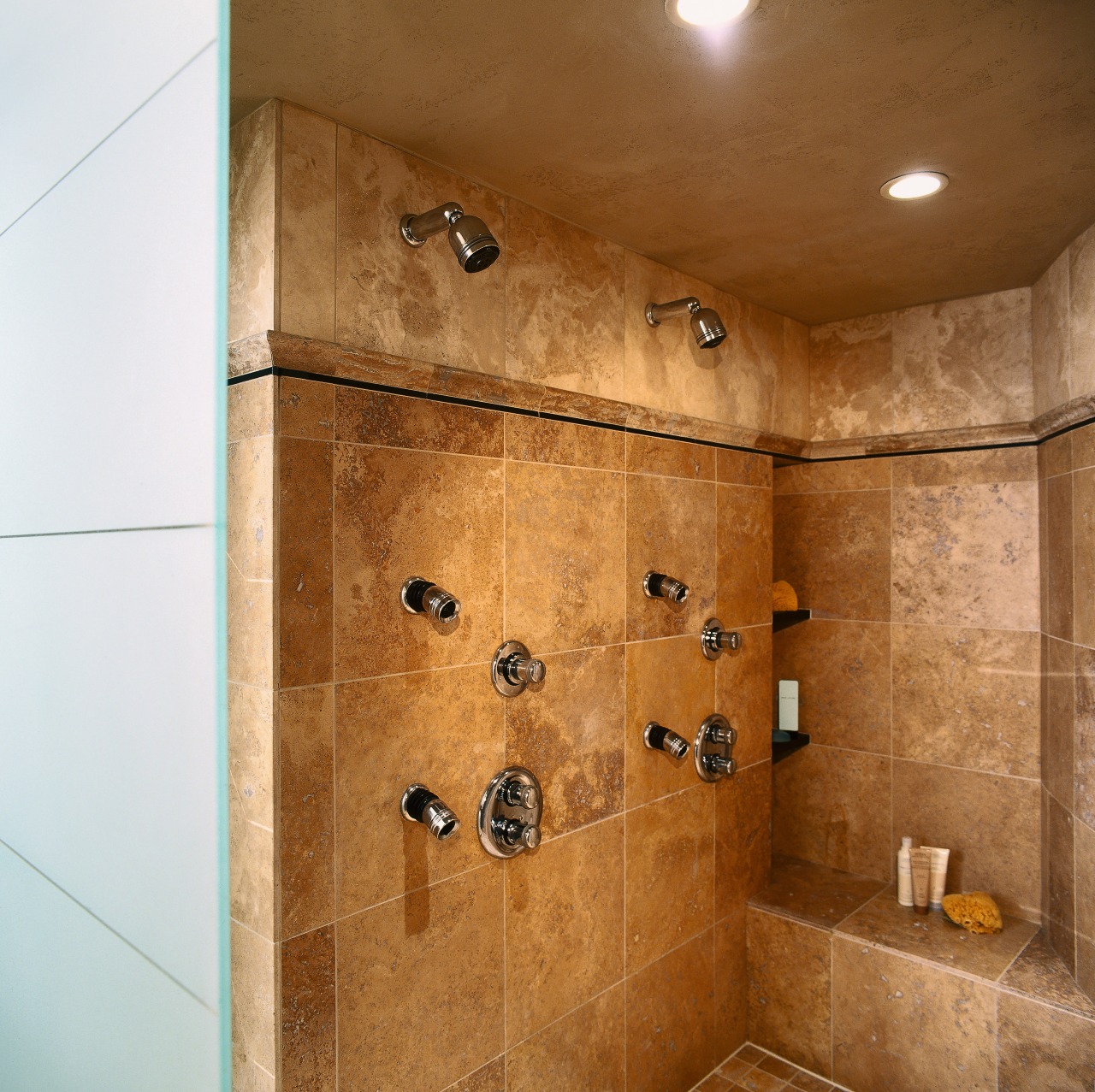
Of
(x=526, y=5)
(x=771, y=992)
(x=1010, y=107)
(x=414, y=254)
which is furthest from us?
(x=771, y=992)

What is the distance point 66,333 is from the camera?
20.6 inches

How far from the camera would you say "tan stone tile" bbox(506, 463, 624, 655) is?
1596 millimetres

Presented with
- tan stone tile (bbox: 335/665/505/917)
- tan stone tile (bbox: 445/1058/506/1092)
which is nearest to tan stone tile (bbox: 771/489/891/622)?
tan stone tile (bbox: 335/665/505/917)

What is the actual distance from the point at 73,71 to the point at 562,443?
1.22 meters

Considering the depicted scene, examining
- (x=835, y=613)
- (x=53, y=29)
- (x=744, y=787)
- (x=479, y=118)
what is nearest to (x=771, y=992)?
(x=744, y=787)

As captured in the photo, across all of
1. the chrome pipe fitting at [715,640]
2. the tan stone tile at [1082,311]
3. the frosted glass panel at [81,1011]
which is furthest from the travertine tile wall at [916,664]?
the frosted glass panel at [81,1011]

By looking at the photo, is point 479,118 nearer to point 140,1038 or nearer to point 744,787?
point 140,1038

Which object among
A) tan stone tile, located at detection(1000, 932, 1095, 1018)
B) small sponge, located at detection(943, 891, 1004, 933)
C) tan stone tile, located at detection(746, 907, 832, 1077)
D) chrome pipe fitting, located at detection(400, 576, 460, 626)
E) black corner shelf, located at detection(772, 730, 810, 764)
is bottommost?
tan stone tile, located at detection(746, 907, 832, 1077)

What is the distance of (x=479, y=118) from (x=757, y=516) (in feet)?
4.64

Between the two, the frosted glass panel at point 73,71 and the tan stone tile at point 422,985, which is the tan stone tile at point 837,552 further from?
the frosted glass panel at point 73,71

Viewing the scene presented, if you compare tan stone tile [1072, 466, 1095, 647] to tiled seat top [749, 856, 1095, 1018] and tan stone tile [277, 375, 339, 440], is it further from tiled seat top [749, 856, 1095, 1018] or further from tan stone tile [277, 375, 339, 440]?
A: tan stone tile [277, 375, 339, 440]

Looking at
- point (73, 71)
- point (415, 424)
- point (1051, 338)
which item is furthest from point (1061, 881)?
point (73, 71)

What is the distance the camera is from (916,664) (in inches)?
93.9

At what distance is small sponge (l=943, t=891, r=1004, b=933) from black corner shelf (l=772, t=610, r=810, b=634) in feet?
2.85
